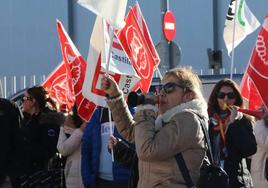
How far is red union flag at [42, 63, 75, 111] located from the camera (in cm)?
837

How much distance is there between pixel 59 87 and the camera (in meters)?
8.48

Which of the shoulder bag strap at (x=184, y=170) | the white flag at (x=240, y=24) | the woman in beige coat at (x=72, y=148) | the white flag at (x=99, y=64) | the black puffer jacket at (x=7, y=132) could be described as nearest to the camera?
the shoulder bag strap at (x=184, y=170)

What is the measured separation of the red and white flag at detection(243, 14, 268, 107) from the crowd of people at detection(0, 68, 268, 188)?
35cm

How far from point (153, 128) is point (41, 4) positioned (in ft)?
47.1

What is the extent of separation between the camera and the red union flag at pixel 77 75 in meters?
6.65

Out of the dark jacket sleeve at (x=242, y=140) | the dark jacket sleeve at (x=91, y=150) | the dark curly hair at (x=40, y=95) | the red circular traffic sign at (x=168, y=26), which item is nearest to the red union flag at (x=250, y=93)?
the dark jacket sleeve at (x=242, y=140)

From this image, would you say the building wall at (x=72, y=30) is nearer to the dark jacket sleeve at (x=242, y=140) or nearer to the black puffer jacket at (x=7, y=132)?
the dark jacket sleeve at (x=242, y=140)

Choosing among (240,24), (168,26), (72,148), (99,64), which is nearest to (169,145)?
(99,64)

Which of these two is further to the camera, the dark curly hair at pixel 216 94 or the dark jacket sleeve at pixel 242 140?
the dark curly hair at pixel 216 94

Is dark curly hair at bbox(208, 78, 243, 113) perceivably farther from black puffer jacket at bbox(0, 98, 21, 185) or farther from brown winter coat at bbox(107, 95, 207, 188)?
brown winter coat at bbox(107, 95, 207, 188)

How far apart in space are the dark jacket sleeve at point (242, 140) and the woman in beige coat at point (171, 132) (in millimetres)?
1080

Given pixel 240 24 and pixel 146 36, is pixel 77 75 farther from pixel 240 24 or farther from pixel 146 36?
pixel 240 24

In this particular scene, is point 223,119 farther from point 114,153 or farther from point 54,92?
point 54,92

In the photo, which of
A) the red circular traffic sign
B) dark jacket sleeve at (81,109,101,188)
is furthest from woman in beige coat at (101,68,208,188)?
the red circular traffic sign
